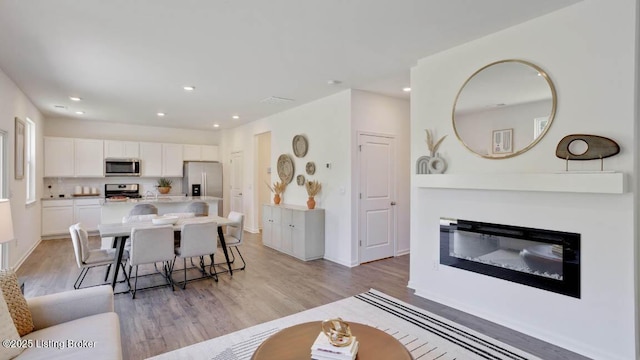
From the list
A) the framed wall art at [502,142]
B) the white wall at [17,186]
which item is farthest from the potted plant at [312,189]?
the white wall at [17,186]

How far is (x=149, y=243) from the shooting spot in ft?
11.9

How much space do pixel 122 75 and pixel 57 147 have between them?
14.8 feet

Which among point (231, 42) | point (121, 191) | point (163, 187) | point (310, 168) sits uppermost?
point (231, 42)

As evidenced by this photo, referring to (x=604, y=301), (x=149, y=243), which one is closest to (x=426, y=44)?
(x=604, y=301)

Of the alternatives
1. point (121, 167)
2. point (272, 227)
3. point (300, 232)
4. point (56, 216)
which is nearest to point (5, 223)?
point (300, 232)

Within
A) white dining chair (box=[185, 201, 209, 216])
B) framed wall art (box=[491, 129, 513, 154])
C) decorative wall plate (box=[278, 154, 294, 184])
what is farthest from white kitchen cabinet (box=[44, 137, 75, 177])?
framed wall art (box=[491, 129, 513, 154])

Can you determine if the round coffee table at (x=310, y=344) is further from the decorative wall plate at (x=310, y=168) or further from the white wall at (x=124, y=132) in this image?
the white wall at (x=124, y=132)

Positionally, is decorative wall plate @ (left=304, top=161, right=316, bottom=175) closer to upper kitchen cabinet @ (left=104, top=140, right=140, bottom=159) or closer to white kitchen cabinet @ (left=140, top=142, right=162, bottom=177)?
white kitchen cabinet @ (left=140, top=142, right=162, bottom=177)

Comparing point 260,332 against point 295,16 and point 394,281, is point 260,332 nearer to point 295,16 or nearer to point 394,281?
point 394,281

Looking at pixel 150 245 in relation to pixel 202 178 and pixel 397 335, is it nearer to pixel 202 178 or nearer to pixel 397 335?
pixel 397 335

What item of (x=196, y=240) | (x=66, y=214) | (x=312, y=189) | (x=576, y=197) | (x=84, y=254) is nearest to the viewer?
(x=576, y=197)

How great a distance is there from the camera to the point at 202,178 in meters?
8.54

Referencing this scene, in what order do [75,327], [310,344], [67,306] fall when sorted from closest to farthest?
[310,344] < [75,327] < [67,306]

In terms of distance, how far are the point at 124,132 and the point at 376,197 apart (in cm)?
695
